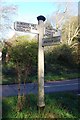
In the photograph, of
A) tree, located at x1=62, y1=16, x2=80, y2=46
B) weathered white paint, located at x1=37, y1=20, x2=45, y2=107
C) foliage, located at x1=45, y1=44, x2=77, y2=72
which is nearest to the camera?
weathered white paint, located at x1=37, y1=20, x2=45, y2=107

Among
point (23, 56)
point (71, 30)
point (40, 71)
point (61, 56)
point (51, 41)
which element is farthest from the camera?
point (71, 30)

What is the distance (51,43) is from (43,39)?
336 millimetres

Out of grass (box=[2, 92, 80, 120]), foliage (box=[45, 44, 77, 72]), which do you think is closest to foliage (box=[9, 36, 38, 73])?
grass (box=[2, 92, 80, 120])

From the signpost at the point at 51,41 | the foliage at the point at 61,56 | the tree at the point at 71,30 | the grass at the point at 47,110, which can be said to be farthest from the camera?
the tree at the point at 71,30

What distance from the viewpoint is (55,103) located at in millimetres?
8125

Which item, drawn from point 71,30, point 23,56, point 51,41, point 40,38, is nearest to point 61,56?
point 71,30

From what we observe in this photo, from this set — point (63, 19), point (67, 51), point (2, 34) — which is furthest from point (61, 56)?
point (63, 19)

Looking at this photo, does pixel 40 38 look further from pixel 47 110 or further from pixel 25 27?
pixel 47 110

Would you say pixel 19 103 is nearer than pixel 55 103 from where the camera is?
Yes

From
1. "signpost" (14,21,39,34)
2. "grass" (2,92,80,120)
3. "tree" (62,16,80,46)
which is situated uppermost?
"tree" (62,16,80,46)

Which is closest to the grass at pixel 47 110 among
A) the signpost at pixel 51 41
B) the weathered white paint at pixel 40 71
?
the weathered white paint at pixel 40 71

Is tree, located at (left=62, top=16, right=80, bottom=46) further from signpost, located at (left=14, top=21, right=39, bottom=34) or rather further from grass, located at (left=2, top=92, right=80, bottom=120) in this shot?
signpost, located at (left=14, top=21, right=39, bottom=34)

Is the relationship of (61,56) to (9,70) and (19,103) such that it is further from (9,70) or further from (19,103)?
(19,103)

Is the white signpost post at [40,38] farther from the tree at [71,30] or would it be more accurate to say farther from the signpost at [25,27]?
the tree at [71,30]
